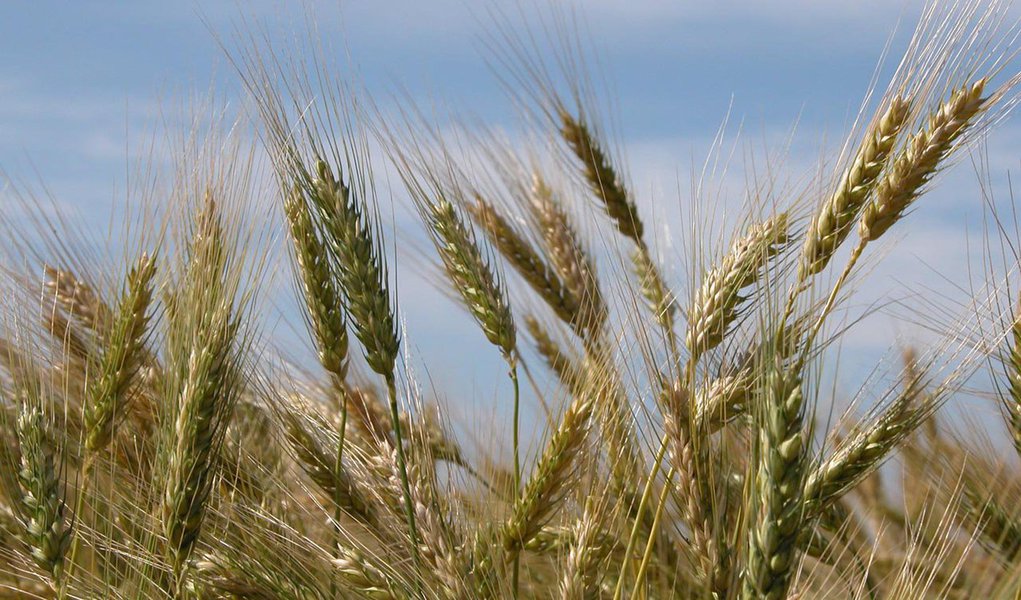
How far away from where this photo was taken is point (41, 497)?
177 centimetres

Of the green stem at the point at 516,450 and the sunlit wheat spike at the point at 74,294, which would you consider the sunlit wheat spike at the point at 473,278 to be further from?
the sunlit wheat spike at the point at 74,294

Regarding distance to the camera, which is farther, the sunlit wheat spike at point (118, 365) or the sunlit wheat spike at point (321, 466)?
the sunlit wheat spike at point (321, 466)

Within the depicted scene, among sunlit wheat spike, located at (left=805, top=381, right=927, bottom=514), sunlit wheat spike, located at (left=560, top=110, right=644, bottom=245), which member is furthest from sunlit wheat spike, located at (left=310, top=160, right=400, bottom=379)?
sunlit wheat spike, located at (left=560, top=110, right=644, bottom=245)

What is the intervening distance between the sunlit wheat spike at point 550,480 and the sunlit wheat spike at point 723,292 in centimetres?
→ 29

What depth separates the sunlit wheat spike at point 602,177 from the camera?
292 centimetres

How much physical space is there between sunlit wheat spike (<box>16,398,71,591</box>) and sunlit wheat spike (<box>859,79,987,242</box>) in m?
1.48

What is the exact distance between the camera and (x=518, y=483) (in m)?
1.95

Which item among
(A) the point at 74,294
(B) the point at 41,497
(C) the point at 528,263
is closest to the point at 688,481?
(B) the point at 41,497

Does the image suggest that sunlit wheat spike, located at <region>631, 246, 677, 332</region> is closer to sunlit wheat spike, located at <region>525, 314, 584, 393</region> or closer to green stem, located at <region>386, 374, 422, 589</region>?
sunlit wheat spike, located at <region>525, 314, 584, 393</region>

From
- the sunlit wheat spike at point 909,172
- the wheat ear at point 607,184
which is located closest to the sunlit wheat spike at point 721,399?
the sunlit wheat spike at point 909,172

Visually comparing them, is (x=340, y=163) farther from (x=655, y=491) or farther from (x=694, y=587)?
(x=694, y=587)

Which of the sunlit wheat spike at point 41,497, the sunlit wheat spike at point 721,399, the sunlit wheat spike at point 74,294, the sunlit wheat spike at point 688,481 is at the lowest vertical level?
the sunlit wheat spike at point 41,497

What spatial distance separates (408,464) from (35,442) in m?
0.64

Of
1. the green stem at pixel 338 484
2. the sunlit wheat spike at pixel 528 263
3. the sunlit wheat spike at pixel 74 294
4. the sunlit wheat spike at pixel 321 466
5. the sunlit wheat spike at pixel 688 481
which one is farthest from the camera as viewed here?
the sunlit wheat spike at pixel 528 263
